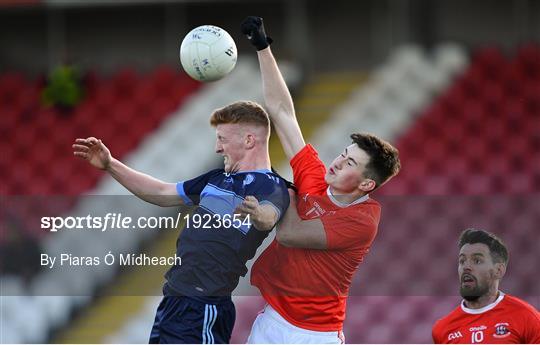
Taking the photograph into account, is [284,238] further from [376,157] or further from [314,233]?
[376,157]

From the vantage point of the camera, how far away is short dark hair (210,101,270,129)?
5.30 meters

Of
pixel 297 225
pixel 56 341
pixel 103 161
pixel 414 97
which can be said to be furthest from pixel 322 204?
pixel 414 97

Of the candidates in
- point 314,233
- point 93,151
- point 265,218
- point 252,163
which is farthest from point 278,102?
point 93,151

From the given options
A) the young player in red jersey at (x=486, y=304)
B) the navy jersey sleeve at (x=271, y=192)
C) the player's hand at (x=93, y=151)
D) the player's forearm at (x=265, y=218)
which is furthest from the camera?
the young player in red jersey at (x=486, y=304)

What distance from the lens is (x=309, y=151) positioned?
215 inches

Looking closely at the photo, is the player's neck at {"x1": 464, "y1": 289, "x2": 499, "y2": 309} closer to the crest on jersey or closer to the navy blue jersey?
the navy blue jersey

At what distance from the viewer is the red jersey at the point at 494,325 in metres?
5.41

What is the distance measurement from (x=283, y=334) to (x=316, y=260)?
0.39 metres

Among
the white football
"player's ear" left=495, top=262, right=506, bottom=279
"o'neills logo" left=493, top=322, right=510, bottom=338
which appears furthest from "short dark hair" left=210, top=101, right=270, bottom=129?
"o'neills logo" left=493, top=322, right=510, bottom=338

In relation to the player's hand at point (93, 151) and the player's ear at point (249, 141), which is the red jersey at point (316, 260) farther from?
the player's hand at point (93, 151)

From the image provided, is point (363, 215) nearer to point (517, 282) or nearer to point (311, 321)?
point (311, 321)

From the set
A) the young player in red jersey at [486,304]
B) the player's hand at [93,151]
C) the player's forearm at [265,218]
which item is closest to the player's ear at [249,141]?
the player's forearm at [265,218]

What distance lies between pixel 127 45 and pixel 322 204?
28.2 ft

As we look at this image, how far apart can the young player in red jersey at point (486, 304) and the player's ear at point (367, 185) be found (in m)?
0.60
